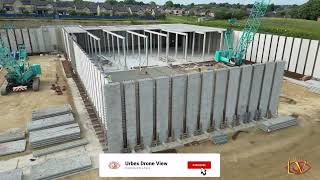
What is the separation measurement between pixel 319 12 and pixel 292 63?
77052 mm

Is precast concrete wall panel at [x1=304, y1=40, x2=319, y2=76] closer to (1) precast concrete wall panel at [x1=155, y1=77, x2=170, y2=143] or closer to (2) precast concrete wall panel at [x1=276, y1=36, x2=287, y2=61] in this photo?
(2) precast concrete wall panel at [x1=276, y1=36, x2=287, y2=61]

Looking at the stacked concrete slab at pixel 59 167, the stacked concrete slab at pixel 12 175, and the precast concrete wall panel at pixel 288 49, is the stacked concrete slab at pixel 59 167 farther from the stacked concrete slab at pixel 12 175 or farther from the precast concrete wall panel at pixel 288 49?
the precast concrete wall panel at pixel 288 49

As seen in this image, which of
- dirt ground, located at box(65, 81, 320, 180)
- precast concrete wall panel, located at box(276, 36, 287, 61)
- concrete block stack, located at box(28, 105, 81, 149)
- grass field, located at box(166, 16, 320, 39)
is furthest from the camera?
grass field, located at box(166, 16, 320, 39)

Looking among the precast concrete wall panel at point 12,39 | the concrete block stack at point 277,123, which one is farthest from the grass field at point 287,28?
the precast concrete wall panel at point 12,39

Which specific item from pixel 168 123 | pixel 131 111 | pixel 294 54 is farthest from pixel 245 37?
pixel 131 111

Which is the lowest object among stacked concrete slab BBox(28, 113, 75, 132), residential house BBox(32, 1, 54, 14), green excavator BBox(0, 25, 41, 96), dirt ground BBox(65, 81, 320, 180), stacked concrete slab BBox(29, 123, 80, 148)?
dirt ground BBox(65, 81, 320, 180)

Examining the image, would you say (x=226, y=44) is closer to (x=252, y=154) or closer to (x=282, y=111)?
(x=282, y=111)

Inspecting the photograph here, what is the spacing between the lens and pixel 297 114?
15891 mm

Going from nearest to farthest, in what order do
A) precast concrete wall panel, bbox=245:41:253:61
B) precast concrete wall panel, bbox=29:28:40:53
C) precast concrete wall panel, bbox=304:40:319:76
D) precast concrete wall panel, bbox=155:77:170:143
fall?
precast concrete wall panel, bbox=155:77:170:143, precast concrete wall panel, bbox=304:40:319:76, precast concrete wall panel, bbox=245:41:253:61, precast concrete wall panel, bbox=29:28:40:53

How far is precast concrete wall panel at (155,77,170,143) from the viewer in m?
11.3

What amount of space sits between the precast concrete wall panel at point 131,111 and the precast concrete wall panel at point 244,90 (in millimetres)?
6252

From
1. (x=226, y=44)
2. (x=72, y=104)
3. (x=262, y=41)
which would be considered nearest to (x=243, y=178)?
(x=72, y=104)

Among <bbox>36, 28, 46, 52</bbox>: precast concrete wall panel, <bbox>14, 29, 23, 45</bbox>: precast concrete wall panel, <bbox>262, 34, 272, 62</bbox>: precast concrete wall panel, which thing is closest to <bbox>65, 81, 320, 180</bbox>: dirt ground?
<bbox>262, 34, 272, 62</bbox>: precast concrete wall panel

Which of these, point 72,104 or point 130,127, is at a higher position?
point 130,127
